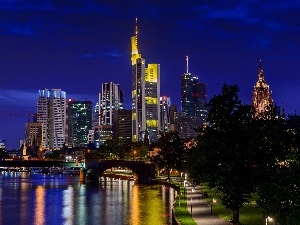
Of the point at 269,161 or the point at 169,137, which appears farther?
the point at 169,137

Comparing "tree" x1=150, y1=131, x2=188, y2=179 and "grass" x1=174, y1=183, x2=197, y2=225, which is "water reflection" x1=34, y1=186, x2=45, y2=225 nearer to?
"grass" x1=174, y1=183, x2=197, y2=225

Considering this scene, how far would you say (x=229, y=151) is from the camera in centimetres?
5906

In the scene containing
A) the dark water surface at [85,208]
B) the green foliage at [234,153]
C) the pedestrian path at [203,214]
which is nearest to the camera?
the green foliage at [234,153]

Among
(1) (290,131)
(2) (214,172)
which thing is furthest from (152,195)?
(2) (214,172)

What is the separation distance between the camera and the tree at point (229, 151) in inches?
2288

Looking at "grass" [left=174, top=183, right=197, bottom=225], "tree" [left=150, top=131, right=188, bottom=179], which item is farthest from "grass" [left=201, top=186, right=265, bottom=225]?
"tree" [left=150, top=131, right=188, bottom=179]

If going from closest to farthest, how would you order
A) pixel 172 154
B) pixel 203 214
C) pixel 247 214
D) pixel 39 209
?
pixel 247 214, pixel 203 214, pixel 39 209, pixel 172 154

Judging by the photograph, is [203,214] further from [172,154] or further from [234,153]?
[172,154]

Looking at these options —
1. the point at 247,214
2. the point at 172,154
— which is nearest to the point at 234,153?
the point at 247,214

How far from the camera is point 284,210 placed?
138ft

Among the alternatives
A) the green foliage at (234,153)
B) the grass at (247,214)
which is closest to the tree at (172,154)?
the grass at (247,214)

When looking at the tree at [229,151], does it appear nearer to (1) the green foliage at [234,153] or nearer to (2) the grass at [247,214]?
(1) the green foliage at [234,153]

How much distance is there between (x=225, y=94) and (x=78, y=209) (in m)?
48.7

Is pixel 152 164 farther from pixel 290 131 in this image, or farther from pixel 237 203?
pixel 237 203
